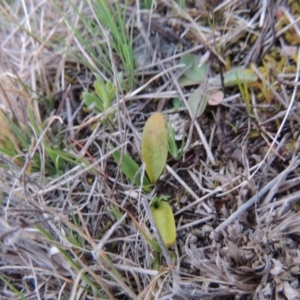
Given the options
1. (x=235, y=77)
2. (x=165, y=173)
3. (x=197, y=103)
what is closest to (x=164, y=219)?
(x=165, y=173)

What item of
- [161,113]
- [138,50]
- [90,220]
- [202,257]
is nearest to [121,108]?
[161,113]

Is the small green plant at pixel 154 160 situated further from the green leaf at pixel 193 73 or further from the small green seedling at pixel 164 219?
the green leaf at pixel 193 73

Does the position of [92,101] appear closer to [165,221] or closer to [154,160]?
[154,160]

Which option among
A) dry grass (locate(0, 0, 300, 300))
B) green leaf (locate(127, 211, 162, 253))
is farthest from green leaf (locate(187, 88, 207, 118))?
green leaf (locate(127, 211, 162, 253))

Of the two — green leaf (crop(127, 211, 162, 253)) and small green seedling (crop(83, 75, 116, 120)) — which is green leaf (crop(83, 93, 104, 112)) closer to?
small green seedling (crop(83, 75, 116, 120))

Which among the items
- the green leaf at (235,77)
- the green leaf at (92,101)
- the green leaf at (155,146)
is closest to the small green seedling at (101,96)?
the green leaf at (92,101)

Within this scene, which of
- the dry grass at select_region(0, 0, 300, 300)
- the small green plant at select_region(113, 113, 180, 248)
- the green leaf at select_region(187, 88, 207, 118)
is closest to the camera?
the dry grass at select_region(0, 0, 300, 300)
